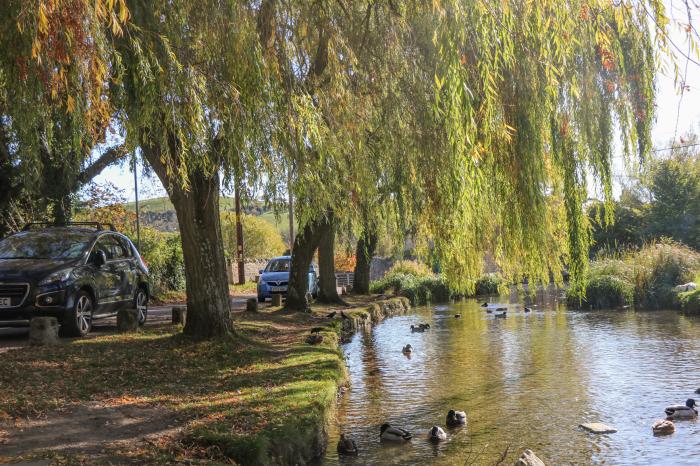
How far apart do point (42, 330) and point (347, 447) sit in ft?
16.2

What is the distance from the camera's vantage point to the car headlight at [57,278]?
417 inches

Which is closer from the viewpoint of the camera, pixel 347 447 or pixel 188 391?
pixel 347 447

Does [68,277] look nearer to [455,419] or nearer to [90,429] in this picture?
[90,429]

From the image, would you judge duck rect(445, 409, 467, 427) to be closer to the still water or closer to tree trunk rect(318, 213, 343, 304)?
the still water

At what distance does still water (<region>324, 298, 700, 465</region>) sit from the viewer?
8203mm

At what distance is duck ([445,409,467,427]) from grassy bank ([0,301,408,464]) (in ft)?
5.07

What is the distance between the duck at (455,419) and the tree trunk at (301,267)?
10471mm

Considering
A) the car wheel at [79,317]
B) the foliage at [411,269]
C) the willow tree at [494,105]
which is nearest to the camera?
the willow tree at [494,105]

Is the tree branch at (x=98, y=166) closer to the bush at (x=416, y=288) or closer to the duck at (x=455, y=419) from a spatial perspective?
the duck at (x=455, y=419)

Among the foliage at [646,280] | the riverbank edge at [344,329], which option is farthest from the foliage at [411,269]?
the foliage at [646,280]

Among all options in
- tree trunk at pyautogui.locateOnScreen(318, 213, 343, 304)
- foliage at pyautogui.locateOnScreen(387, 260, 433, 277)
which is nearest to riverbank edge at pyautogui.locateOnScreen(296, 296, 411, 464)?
tree trunk at pyautogui.locateOnScreen(318, 213, 343, 304)

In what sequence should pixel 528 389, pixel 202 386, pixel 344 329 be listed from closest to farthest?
pixel 202 386 < pixel 528 389 < pixel 344 329

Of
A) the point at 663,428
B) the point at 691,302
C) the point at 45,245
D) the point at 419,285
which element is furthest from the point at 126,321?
the point at 419,285

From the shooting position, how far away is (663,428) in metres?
8.84
